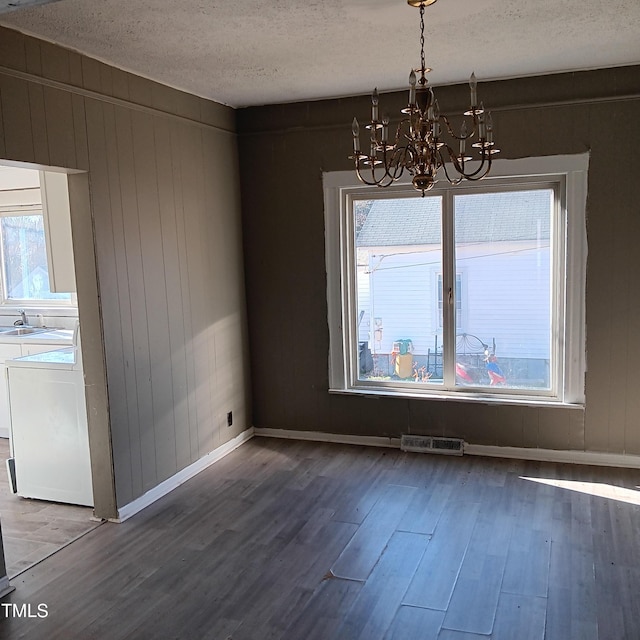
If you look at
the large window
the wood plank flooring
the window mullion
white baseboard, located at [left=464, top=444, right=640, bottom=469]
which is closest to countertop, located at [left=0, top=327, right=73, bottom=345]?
the wood plank flooring

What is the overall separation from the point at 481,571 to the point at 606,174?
264 cm

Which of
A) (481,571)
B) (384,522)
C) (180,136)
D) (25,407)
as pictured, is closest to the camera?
(481,571)

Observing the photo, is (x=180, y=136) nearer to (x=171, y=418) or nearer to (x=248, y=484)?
(x=171, y=418)

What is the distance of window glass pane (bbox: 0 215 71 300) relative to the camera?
600 cm

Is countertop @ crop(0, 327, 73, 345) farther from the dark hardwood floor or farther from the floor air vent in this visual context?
the floor air vent

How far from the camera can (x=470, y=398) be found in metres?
4.61

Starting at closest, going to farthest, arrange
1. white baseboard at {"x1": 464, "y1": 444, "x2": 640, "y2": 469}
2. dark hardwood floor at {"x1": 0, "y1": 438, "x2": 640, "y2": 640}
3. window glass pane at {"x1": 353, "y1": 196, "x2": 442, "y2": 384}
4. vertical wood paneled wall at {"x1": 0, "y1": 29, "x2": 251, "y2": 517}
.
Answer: dark hardwood floor at {"x1": 0, "y1": 438, "x2": 640, "y2": 640}
vertical wood paneled wall at {"x1": 0, "y1": 29, "x2": 251, "y2": 517}
white baseboard at {"x1": 464, "y1": 444, "x2": 640, "y2": 469}
window glass pane at {"x1": 353, "y1": 196, "x2": 442, "y2": 384}

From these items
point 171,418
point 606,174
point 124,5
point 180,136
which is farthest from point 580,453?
point 124,5

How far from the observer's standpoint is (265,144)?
16.2ft

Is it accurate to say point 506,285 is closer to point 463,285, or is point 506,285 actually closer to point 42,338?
point 463,285

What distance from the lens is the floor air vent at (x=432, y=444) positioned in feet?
15.2

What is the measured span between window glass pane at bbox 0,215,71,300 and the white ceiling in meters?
2.59

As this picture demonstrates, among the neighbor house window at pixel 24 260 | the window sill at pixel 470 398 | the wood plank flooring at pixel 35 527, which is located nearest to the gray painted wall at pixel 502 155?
the window sill at pixel 470 398

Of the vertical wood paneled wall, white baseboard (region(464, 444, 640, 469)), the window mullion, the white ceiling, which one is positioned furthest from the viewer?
the window mullion
